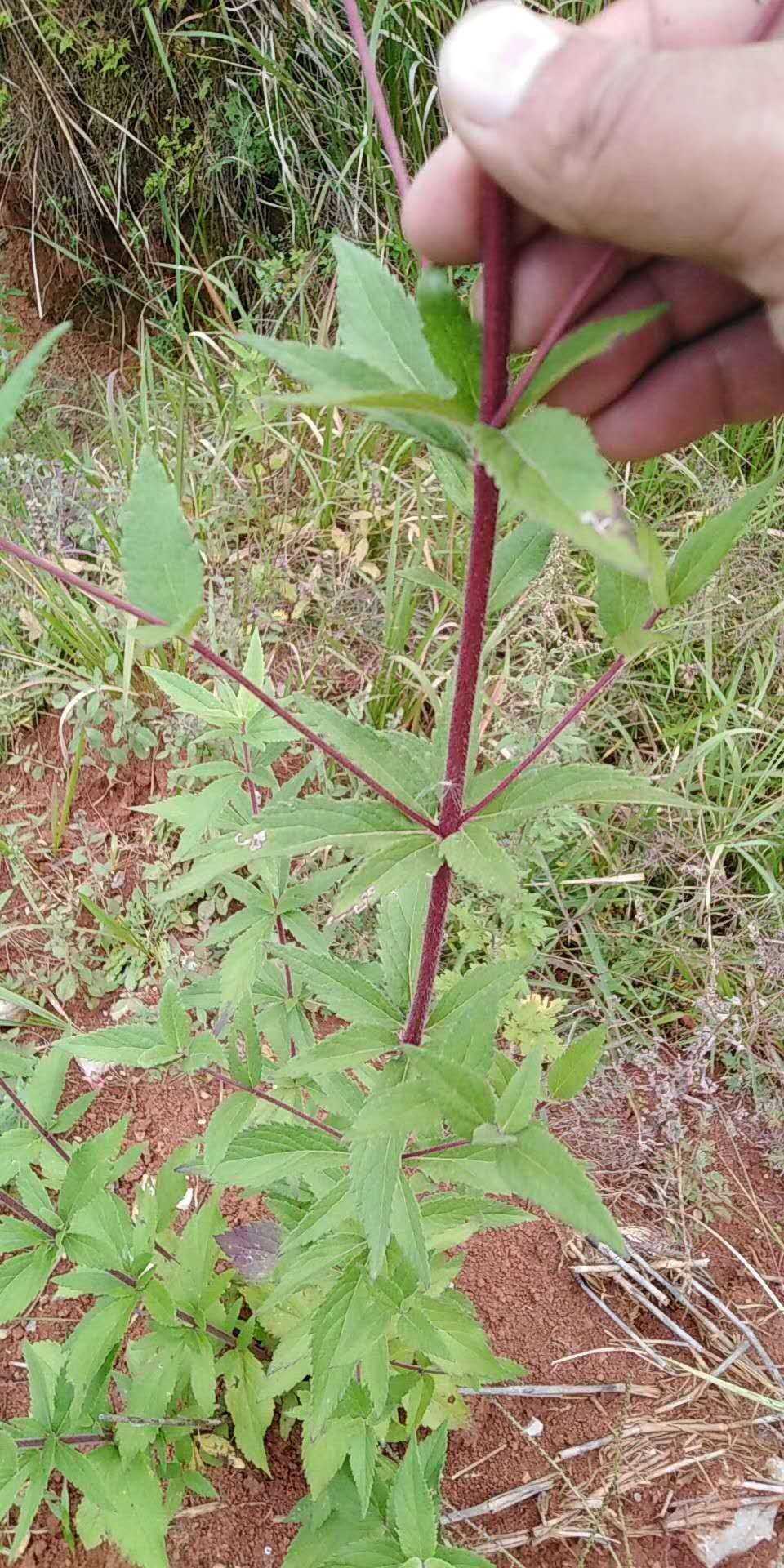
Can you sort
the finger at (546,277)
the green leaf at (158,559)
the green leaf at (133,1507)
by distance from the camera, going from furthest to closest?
the green leaf at (133,1507) → the finger at (546,277) → the green leaf at (158,559)

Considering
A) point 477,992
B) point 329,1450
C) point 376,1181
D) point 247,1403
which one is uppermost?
point 477,992

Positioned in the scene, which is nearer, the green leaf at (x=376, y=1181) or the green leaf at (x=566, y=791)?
the green leaf at (x=566, y=791)

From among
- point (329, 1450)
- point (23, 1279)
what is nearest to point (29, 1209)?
point (23, 1279)

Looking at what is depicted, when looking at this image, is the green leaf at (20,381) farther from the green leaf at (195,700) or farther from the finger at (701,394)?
the finger at (701,394)

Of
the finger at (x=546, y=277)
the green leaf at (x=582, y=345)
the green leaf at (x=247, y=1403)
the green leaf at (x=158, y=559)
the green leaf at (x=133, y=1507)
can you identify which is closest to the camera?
the green leaf at (x=582, y=345)

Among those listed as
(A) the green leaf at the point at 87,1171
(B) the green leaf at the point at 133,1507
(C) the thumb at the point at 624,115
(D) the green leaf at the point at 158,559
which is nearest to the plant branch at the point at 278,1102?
(A) the green leaf at the point at 87,1171

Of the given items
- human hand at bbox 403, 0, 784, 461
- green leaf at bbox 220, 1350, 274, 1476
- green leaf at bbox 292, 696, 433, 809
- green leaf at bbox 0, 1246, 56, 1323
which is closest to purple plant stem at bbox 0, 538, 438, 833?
green leaf at bbox 292, 696, 433, 809

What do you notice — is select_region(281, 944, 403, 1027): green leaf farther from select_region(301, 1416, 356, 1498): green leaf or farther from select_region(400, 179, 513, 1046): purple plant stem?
select_region(301, 1416, 356, 1498): green leaf

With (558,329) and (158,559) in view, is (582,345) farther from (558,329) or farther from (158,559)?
(158,559)
